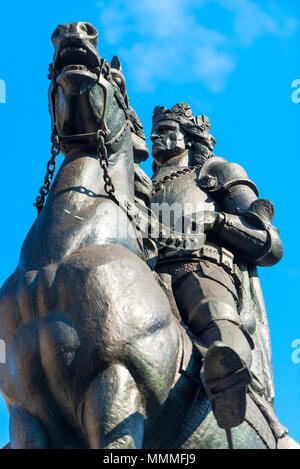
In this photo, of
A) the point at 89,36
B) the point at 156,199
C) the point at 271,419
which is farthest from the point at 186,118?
the point at 271,419

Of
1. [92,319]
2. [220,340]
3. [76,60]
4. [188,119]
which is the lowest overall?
[92,319]

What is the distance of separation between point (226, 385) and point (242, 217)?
2.53 metres

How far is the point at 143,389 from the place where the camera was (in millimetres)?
5348

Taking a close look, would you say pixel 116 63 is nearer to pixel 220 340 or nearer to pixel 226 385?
pixel 220 340

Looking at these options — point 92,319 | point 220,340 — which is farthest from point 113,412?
point 220,340

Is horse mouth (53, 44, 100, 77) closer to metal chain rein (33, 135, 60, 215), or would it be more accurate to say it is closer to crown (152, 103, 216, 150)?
metal chain rein (33, 135, 60, 215)

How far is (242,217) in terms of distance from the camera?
7.69 m

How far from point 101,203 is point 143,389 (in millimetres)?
1348

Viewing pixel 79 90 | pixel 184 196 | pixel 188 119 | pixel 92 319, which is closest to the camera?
pixel 92 319

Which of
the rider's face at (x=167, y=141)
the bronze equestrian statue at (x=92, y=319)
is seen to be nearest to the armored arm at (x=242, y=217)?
the rider's face at (x=167, y=141)

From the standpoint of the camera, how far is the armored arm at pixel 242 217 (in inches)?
295

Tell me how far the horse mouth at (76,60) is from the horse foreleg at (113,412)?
2.20m

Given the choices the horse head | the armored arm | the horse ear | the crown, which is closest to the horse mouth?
the horse head
